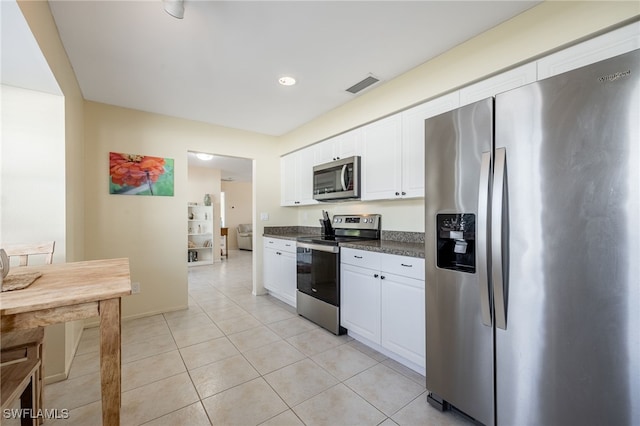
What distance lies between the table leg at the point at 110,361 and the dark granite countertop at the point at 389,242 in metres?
1.77

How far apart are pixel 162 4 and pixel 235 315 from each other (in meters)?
3.03

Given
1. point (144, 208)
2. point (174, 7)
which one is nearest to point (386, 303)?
point (174, 7)

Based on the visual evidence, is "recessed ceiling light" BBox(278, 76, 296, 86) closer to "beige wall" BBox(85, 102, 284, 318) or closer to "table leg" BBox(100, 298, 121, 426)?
"beige wall" BBox(85, 102, 284, 318)

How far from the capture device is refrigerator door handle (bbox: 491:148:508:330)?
53.2 inches

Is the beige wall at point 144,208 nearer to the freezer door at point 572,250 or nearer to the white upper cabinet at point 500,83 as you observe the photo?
the white upper cabinet at point 500,83

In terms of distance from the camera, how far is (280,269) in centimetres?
372

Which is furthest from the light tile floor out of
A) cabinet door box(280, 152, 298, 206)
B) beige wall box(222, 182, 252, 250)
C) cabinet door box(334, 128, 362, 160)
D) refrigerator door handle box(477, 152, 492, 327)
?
beige wall box(222, 182, 252, 250)

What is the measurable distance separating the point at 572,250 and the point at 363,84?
2.16 m

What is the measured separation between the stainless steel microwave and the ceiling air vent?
683 mm

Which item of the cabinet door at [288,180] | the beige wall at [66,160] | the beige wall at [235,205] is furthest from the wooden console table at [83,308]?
the beige wall at [235,205]

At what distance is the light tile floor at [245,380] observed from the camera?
164 cm

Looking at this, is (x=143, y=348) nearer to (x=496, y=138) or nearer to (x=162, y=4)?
(x=162, y=4)

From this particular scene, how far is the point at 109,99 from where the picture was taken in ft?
9.70

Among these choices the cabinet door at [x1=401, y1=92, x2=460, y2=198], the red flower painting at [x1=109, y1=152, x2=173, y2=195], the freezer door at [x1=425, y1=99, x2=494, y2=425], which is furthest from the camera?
the red flower painting at [x1=109, y1=152, x2=173, y2=195]
